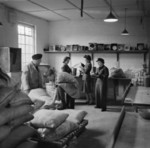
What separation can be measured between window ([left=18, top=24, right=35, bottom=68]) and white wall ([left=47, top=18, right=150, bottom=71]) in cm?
109

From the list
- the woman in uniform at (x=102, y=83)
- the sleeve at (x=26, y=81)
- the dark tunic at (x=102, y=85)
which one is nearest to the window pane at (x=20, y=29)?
the woman in uniform at (x=102, y=83)

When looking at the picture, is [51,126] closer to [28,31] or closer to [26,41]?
[26,41]

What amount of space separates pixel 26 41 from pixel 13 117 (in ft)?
19.5

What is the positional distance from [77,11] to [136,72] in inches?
114

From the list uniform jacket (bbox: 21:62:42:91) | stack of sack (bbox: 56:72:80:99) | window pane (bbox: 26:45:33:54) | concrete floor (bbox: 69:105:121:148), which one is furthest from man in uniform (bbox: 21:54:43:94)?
window pane (bbox: 26:45:33:54)

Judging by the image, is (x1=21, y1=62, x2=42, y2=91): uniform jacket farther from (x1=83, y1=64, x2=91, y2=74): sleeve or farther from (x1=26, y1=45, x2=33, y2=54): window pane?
(x1=26, y1=45, x2=33, y2=54): window pane

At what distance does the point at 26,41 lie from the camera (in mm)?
7473

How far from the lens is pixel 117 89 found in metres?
7.56

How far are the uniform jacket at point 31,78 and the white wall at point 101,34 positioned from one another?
4004 millimetres

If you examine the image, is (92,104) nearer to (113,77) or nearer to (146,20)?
(113,77)

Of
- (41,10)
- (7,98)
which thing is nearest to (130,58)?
(41,10)

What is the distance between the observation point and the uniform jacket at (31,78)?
14.4ft

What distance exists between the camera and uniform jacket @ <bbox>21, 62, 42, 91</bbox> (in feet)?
14.4

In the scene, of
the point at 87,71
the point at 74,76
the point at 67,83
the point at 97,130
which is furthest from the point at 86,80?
the point at 97,130
